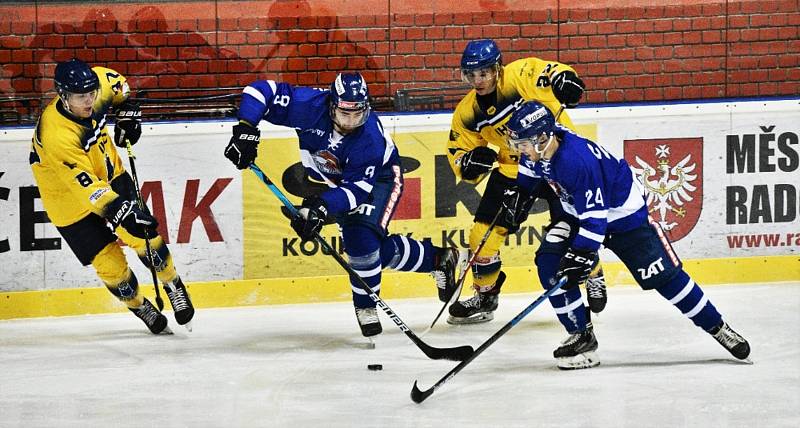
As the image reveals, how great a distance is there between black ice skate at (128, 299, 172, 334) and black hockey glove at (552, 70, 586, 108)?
1906 millimetres

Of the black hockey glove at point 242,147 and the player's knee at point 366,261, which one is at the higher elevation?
the black hockey glove at point 242,147

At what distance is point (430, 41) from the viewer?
6.56 m

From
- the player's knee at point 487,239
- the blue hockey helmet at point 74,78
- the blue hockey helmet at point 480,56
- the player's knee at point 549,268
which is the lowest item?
the player's knee at point 487,239

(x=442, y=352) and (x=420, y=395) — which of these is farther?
(x=442, y=352)

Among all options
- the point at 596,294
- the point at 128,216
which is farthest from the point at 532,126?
the point at 128,216

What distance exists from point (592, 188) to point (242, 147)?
1346 mm

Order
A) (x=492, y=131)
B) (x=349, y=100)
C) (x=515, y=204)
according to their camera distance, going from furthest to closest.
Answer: (x=492, y=131) → (x=515, y=204) → (x=349, y=100)

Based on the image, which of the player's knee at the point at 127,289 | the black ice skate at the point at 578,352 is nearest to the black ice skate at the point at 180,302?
the player's knee at the point at 127,289

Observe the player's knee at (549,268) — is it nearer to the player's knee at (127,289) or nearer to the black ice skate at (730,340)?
the black ice skate at (730,340)

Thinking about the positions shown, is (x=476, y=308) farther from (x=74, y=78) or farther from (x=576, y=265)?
(x=74, y=78)

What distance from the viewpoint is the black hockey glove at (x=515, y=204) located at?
491 centimetres

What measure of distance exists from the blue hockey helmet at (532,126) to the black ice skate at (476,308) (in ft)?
4.51

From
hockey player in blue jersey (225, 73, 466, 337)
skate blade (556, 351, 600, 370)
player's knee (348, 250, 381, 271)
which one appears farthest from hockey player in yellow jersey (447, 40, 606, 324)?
skate blade (556, 351, 600, 370)

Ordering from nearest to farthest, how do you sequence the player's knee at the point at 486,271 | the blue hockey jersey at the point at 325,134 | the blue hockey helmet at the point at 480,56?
the blue hockey jersey at the point at 325,134
the blue hockey helmet at the point at 480,56
the player's knee at the point at 486,271
